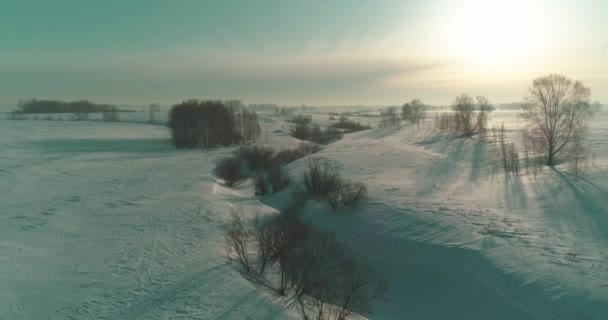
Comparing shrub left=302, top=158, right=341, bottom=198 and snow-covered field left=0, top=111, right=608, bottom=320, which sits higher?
shrub left=302, top=158, right=341, bottom=198

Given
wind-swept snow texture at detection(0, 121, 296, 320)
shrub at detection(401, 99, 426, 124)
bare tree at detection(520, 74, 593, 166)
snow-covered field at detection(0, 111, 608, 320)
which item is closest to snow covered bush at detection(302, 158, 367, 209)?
snow-covered field at detection(0, 111, 608, 320)

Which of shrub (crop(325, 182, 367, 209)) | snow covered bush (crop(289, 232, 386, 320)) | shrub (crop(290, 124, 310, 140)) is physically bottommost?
snow covered bush (crop(289, 232, 386, 320))

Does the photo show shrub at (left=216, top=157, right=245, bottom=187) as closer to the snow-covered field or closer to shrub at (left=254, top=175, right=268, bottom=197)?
the snow-covered field

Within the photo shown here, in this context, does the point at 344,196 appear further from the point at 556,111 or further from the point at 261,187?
the point at 556,111

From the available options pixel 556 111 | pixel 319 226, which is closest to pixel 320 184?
pixel 319 226

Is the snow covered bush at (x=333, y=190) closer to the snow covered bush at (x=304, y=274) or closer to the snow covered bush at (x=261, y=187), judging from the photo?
the snow covered bush at (x=261, y=187)
